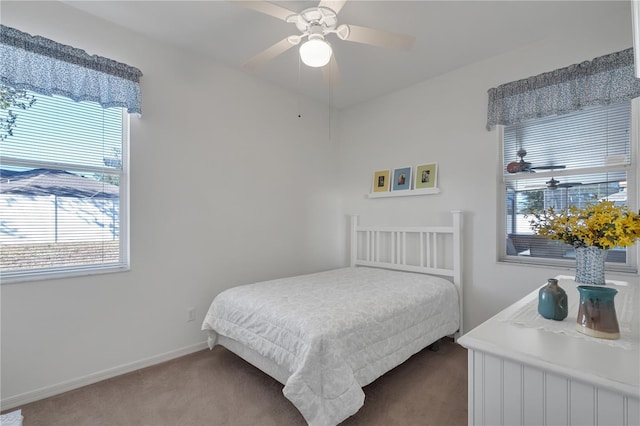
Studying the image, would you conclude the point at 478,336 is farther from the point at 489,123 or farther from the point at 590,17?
the point at 590,17

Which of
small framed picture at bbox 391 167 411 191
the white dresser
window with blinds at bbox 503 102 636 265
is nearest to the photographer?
the white dresser

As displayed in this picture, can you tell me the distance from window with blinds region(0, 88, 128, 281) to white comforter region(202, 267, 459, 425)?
1040 millimetres

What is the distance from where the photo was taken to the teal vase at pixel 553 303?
43.4 inches

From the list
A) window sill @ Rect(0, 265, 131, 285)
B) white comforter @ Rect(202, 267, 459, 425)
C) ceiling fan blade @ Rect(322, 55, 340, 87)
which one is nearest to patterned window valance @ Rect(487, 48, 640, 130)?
ceiling fan blade @ Rect(322, 55, 340, 87)

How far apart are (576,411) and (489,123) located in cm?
244

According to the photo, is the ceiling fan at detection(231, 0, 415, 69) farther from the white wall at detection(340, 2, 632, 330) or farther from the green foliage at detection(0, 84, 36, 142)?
the green foliage at detection(0, 84, 36, 142)

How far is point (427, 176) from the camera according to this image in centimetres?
312

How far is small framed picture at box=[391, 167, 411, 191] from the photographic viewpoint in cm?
328

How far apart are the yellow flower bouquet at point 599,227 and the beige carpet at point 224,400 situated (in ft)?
3.90

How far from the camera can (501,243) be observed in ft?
8.91

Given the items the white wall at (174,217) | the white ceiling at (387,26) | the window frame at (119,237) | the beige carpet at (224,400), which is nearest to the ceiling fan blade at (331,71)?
the white ceiling at (387,26)

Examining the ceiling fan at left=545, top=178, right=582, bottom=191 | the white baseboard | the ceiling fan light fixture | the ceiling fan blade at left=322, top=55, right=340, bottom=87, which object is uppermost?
the ceiling fan blade at left=322, top=55, right=340, bottom=87

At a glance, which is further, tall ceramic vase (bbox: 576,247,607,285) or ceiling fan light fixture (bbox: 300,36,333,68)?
ceiling fan light fixture (bbox: 300,36,333,68)

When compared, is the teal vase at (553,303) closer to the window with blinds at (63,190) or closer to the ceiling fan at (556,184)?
the ceiling fan at (556,184)
